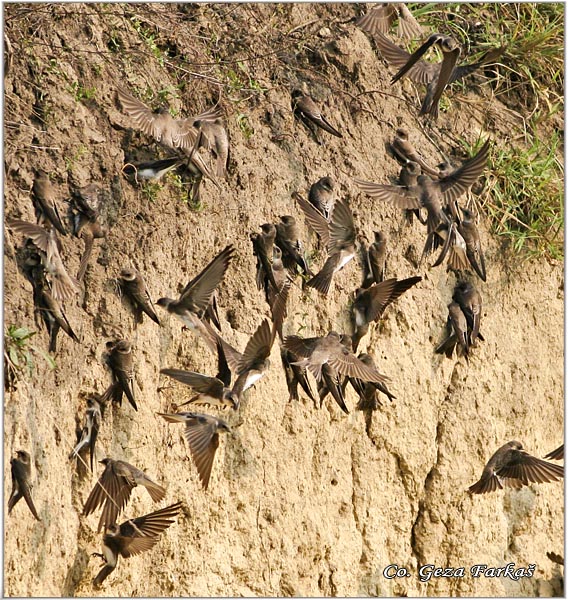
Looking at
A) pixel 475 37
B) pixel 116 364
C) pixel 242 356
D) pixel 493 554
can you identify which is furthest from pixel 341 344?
pixel 475 37

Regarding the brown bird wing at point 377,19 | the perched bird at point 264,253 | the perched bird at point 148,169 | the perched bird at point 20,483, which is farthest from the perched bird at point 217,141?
the perched bird at point 20,483

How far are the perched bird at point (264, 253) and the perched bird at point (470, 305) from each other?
146 cm

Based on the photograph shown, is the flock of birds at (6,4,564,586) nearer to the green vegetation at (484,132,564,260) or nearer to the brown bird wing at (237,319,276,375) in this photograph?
the brown bird wing at (237,319,276,375)

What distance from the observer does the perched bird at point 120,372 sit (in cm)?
547

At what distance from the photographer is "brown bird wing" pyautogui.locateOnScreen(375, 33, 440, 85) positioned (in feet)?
23.1

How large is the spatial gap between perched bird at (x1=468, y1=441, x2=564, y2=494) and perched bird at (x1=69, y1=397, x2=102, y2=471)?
266 centimetres

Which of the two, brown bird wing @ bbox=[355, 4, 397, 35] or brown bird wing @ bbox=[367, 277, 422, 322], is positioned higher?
brown bird wing @ bbox=[355, 4, 397, 35]

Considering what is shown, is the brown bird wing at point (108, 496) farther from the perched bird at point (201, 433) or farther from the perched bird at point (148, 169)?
the perched bird at point (148, 169)

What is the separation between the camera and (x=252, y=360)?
5.61m

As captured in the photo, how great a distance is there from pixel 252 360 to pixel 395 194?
4.64 feet

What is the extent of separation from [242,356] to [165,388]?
0.45 meters

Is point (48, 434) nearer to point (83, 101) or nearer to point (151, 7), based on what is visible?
point (83, 101)

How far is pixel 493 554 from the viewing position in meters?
7.36

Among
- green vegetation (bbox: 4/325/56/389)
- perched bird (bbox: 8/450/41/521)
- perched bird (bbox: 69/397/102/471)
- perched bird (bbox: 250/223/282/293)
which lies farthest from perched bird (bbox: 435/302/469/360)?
perched bird (bbox: 8/450/41/521)
